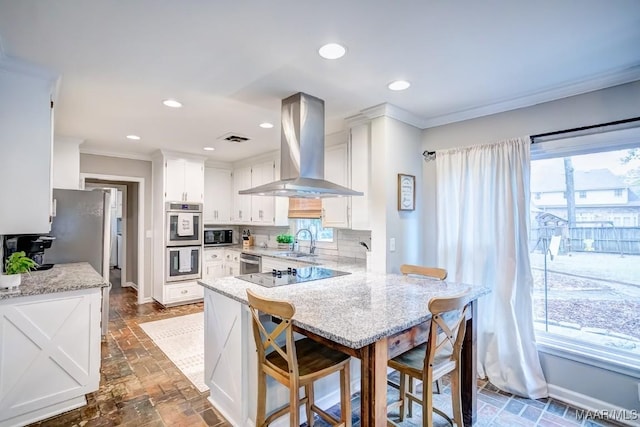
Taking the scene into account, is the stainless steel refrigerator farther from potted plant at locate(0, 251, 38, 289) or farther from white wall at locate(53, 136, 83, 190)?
potted plant at locate(0, 251, 38, 289)

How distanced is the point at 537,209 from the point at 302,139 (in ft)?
7.00

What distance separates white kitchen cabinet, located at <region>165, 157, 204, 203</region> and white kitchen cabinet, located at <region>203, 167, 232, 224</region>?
0.40 metres

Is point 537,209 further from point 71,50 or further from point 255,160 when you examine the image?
point 255,160

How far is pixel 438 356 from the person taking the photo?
1921 mm

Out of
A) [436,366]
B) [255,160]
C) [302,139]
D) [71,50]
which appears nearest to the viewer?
[436,366]

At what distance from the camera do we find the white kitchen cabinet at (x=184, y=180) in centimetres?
494

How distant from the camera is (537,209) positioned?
2771 millimetres

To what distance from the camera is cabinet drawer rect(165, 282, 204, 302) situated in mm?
4957

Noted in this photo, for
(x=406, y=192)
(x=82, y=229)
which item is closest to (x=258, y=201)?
(x=82, y=229)

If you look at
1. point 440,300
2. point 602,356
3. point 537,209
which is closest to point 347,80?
point 440,300

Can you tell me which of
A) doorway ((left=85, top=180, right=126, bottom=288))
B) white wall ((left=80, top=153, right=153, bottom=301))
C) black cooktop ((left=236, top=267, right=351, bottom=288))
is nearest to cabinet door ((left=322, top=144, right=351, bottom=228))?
black cooktop ((left=236, top=267, right=351, bottom=288))

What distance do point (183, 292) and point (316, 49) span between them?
4.43 meters

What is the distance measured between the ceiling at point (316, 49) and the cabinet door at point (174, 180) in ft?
5.95

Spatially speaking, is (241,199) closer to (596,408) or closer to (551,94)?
(551,94)
